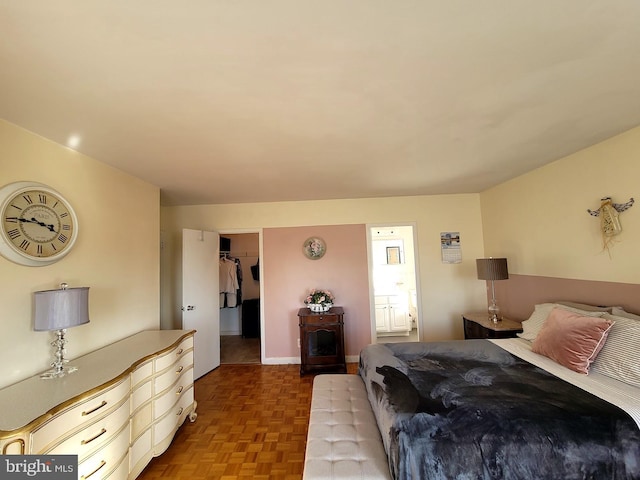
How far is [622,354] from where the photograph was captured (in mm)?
1722

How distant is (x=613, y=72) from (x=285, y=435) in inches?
127

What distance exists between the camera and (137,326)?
259 centimetres

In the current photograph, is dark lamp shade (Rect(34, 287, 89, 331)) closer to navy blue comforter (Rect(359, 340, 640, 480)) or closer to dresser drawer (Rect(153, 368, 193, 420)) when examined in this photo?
dresser drawer (Rect(153, 368, 193, 420))

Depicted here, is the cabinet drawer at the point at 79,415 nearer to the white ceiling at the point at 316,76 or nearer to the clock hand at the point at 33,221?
the clock hand at the point at 33,221

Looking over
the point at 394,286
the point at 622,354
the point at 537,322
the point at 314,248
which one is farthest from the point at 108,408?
the point at 394,286

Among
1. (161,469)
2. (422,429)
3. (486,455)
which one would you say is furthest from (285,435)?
(486,455)

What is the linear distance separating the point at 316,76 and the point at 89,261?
2216 millimetres

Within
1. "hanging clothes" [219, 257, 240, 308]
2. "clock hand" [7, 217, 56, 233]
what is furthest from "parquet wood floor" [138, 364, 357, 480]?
"hanging clothes" [219, 257, 240, 308]

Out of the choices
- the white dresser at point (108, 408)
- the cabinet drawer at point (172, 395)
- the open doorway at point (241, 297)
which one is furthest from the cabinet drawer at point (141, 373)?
the open doorway at point (241, 297)

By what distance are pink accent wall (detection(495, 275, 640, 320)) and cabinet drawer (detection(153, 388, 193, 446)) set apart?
12.1ft

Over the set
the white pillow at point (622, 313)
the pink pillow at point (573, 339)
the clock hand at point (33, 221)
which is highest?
the clock hand at point (33, 221)

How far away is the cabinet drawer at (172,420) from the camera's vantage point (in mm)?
2004

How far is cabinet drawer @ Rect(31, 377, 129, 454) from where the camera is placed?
47.7 inches

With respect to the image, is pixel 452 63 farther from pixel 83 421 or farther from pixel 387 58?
pixel 83 421
